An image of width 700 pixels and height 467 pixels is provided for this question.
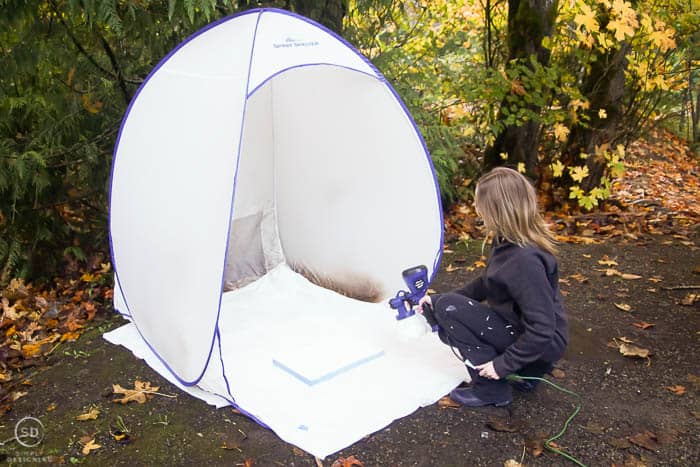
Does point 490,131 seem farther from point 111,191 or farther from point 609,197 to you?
point 111,191

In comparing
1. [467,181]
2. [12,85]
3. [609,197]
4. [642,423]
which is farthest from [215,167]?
[609,197]

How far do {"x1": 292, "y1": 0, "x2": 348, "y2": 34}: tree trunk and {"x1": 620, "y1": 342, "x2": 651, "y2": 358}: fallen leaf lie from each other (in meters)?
2.89

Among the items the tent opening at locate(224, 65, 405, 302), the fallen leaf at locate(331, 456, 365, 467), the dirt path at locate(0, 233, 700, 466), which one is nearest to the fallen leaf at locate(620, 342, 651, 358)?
the dirt path at locate(0, 233, 700, 466)

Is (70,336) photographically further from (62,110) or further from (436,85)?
(436,85)

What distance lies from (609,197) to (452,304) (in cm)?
369

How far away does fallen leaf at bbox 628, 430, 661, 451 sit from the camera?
233 cm

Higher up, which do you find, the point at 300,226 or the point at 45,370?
the point at 300,226

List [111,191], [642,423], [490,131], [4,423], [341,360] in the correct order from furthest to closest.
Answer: [490,131] < [111,191] < [341,360] < [4,423] < [642,423]

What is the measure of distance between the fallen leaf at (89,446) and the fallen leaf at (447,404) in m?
1.43

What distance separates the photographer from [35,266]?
180 inches

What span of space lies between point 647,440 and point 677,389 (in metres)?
0.48

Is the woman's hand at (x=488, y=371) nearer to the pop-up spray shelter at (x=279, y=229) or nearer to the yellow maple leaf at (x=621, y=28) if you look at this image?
the pop-up spray shelter at (x=279, y=229)

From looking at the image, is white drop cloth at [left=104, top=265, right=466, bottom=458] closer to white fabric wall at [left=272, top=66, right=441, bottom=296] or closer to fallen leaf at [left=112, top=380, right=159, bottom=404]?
fallen leaf at [left=112, top=380, right=159, bottom=404]

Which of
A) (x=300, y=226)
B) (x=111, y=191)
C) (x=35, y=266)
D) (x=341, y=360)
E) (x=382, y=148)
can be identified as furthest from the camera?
(x=35, y=266)
